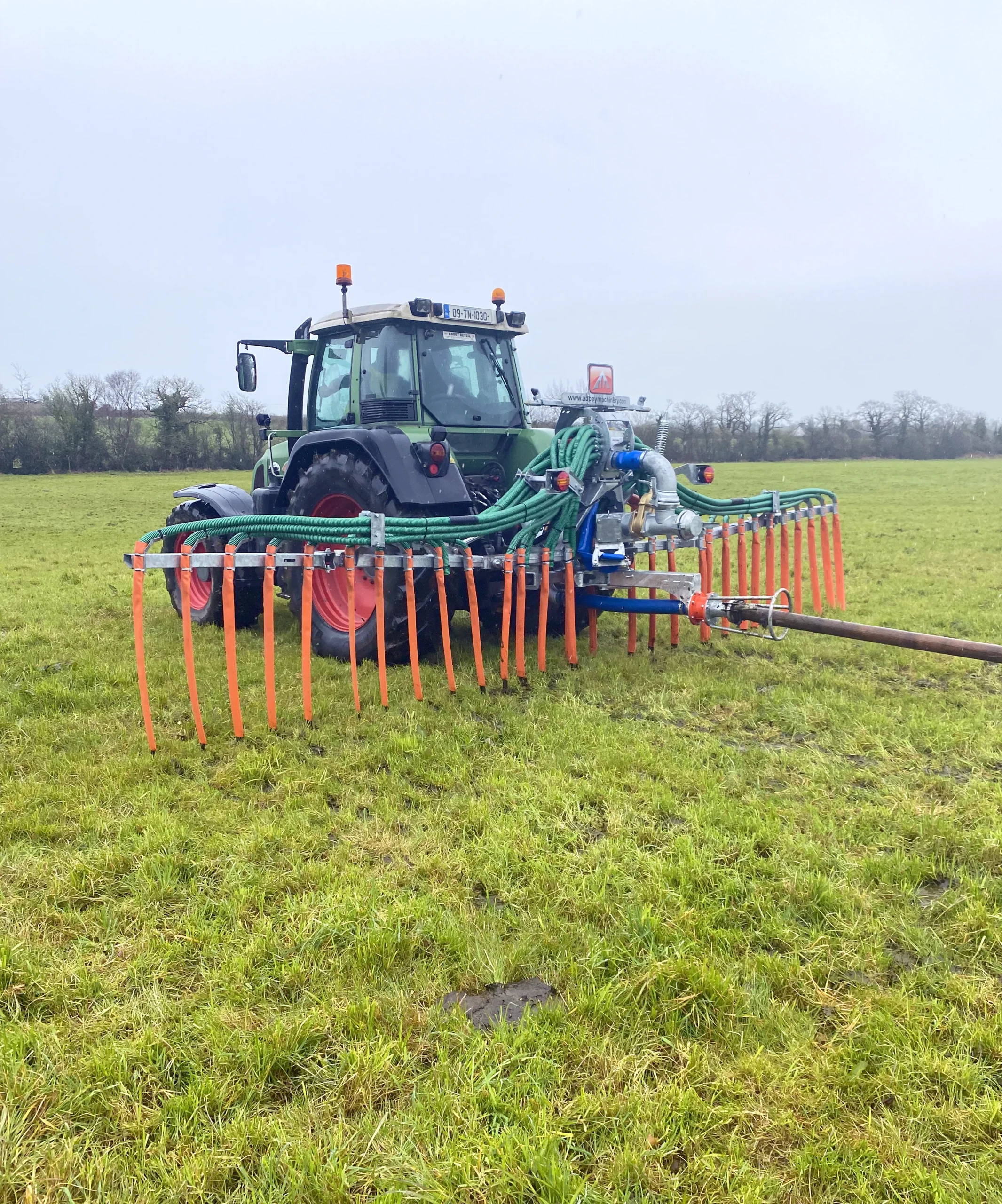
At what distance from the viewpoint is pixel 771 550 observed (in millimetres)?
6922

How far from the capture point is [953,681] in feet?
17.5

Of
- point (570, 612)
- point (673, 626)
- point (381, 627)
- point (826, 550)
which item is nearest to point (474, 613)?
point (381, 627)

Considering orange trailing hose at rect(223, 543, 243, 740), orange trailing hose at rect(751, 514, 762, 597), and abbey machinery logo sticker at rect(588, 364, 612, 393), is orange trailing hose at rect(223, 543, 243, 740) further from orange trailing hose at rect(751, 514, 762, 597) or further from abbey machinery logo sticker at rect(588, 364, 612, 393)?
orange trailing hose at rect(751, 514, 762, 597)

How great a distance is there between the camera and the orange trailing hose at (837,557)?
7.35 m

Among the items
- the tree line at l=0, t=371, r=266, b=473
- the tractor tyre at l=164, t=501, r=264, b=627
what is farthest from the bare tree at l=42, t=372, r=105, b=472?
the tractor tyre at l=164, t=501, r=264, b=627

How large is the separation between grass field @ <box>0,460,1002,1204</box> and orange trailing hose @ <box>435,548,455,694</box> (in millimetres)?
154

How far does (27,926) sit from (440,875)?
132 centimetres

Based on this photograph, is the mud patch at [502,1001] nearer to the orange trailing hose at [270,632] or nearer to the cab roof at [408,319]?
the orange trailing hose at [270,632]

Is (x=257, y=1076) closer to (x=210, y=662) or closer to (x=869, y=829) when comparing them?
(x=869, y=829)

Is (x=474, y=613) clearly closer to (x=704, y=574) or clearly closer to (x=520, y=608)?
(x=520, y=608)

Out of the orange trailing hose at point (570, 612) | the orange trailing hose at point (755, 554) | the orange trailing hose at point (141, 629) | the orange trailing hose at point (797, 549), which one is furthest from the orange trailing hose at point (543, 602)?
the orange trailing hose at point (797, 549)

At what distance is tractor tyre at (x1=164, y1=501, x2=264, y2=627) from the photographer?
6516 mm

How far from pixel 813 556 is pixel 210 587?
5095mm

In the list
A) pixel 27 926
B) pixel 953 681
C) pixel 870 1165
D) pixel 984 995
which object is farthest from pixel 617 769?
pixel 953 681
